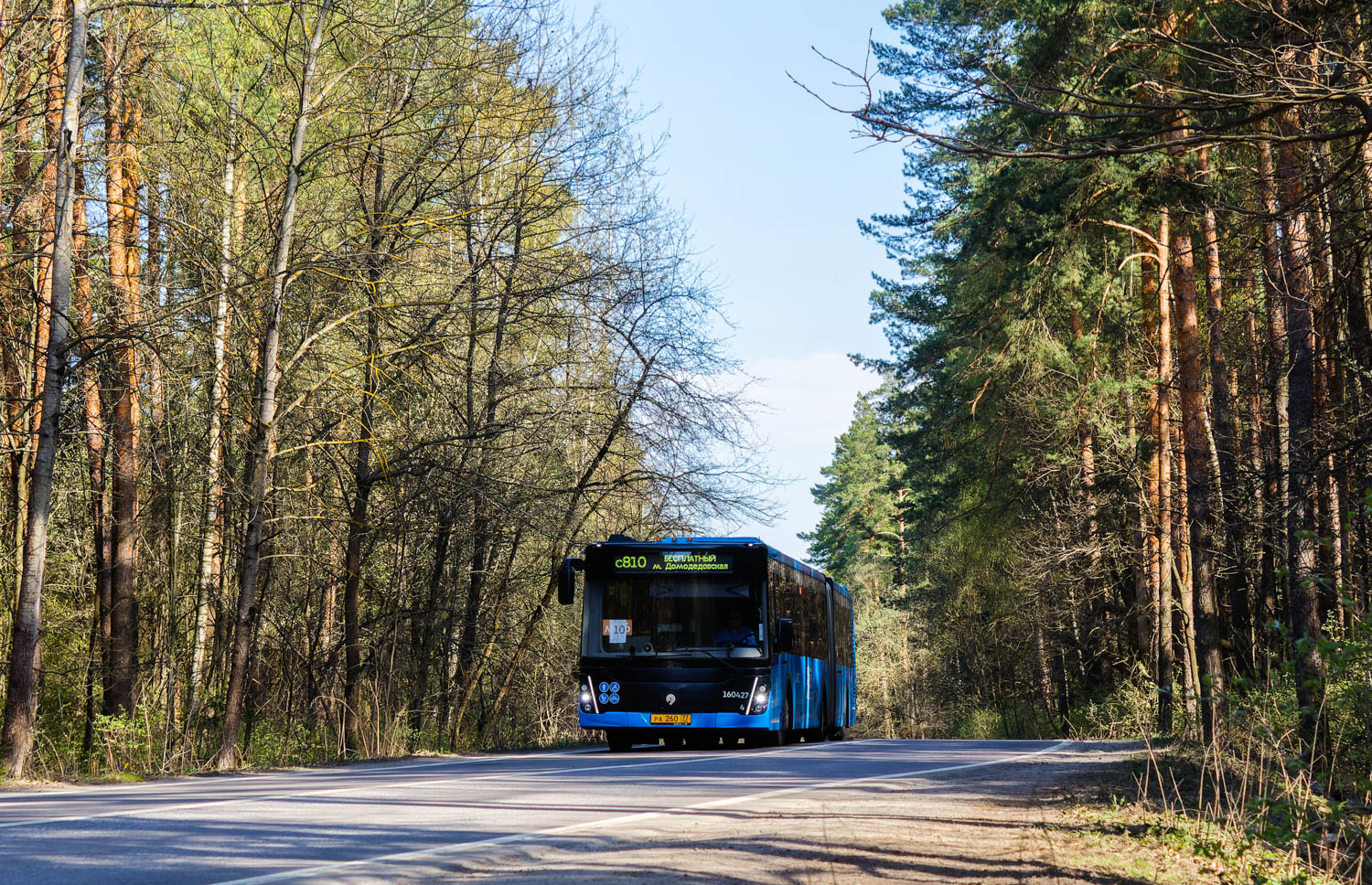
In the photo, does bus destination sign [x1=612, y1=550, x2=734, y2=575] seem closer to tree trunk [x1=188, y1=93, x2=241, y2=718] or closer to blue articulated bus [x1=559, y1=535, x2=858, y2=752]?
blue articulated bus [x1=559, y1=535, x2=858, y2=752]

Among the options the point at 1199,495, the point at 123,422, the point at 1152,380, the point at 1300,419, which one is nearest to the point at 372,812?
the point at 1300,419

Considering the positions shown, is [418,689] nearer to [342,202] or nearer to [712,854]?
[342,202]

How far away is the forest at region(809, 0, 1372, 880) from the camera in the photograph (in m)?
8.28

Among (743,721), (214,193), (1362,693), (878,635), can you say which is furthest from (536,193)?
(878,635)

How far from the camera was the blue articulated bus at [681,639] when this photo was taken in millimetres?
20406

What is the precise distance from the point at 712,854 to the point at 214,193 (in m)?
15.8

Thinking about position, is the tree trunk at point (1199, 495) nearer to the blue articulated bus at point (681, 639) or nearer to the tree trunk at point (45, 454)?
the blue articulated bus at point (681, 639)

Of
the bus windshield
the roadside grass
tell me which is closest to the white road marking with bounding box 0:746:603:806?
the bus windshield

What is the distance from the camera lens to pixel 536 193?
72.6 feet

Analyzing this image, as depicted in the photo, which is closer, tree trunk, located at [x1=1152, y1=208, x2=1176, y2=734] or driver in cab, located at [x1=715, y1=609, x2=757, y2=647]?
driver in cab, located at [x1=715, y1=609, x2=757, y2=647]

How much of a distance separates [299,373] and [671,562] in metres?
7.04

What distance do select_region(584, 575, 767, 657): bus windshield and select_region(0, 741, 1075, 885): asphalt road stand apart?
396 centimetres

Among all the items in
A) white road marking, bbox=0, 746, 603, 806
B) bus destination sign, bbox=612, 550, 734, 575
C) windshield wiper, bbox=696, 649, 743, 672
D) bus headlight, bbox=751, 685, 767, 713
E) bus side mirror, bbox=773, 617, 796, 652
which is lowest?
white road marking, bbox=0, 746, 603, 806

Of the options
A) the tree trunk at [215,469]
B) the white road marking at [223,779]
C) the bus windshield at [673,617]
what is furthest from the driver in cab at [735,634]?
the tree trunk at [215,469]
